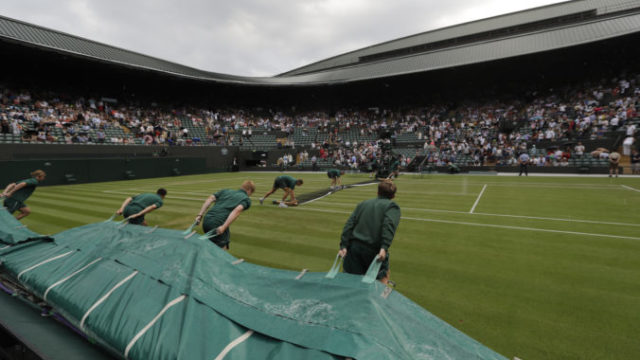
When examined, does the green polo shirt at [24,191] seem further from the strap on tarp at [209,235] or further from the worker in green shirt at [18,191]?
the strap on tarp at [209,235]

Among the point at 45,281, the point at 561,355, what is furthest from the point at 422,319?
the point at 45,281

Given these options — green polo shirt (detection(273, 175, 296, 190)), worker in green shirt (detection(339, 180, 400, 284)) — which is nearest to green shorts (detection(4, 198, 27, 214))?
green polo shirt (detection(273, 175, 296, 190))

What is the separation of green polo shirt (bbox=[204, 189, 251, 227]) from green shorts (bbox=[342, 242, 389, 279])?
2.21 metres

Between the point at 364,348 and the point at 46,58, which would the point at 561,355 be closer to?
the point at 364,348

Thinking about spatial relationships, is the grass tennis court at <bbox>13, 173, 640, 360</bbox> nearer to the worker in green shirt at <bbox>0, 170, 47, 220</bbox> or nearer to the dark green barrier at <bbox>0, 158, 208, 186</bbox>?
the worker in green shirt at <bbox>0, 170, 47, 220</bbox>

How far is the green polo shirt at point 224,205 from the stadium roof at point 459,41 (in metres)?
31.2

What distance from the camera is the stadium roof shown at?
2830 centimetres

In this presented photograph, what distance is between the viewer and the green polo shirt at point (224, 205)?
5.26 meters

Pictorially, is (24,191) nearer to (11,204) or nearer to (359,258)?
(11,204)

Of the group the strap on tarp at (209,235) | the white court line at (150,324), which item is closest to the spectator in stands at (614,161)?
the strap on tarp at (209,235)

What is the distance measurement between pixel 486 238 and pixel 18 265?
8912 millimetres

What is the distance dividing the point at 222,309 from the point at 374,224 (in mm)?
1965

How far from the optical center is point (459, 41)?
1858 inches

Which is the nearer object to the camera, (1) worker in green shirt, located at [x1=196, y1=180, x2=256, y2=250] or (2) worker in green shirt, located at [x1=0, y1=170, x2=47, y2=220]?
(1) worker in green shirt, located at [x1=196, y1=180, x2=256, y2=250]
